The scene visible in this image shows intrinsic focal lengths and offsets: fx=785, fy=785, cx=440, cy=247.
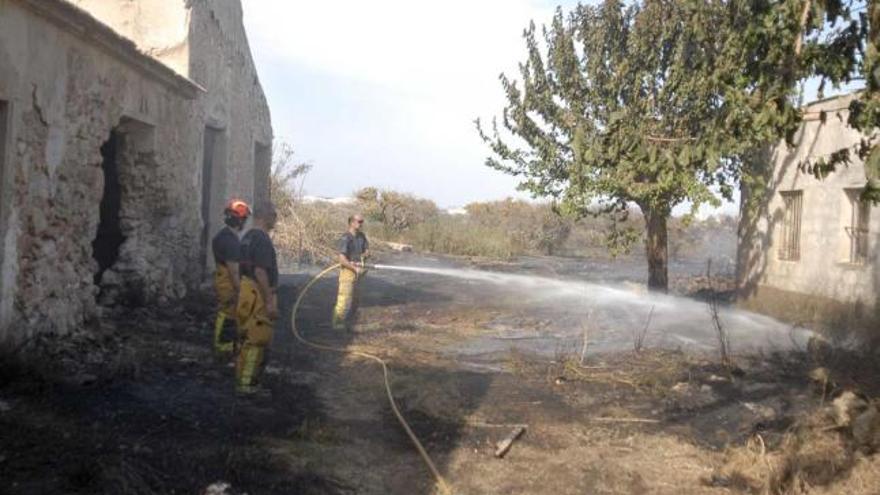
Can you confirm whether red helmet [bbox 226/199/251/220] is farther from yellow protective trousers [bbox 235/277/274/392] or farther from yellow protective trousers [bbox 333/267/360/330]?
yellow protective trousers [bbox 333/267/360/330]

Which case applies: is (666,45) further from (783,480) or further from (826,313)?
(783,480)

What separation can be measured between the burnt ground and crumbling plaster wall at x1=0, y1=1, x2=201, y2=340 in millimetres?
438

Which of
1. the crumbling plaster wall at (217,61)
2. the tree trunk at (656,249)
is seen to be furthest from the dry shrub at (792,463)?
the tree trunk at (656,249)

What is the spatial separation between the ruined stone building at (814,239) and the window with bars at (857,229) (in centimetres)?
1

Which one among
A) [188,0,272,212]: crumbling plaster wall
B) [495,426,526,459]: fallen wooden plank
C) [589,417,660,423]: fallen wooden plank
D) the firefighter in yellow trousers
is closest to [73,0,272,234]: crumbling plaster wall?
[188,0,272,212]: crumbling plaster wall

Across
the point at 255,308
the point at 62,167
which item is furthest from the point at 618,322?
the point at 62,167

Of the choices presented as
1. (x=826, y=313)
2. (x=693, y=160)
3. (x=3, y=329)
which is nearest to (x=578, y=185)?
(x=826, y=313)

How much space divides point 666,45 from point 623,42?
2.44 ft

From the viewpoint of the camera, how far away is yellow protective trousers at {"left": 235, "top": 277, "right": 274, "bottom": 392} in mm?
6277

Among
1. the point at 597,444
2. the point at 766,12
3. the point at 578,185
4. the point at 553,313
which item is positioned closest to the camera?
the point at 766,12

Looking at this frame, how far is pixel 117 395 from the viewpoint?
5789 millimetres

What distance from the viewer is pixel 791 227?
12250 mm

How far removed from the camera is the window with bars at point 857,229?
10.4 meters

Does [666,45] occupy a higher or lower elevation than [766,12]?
higher
